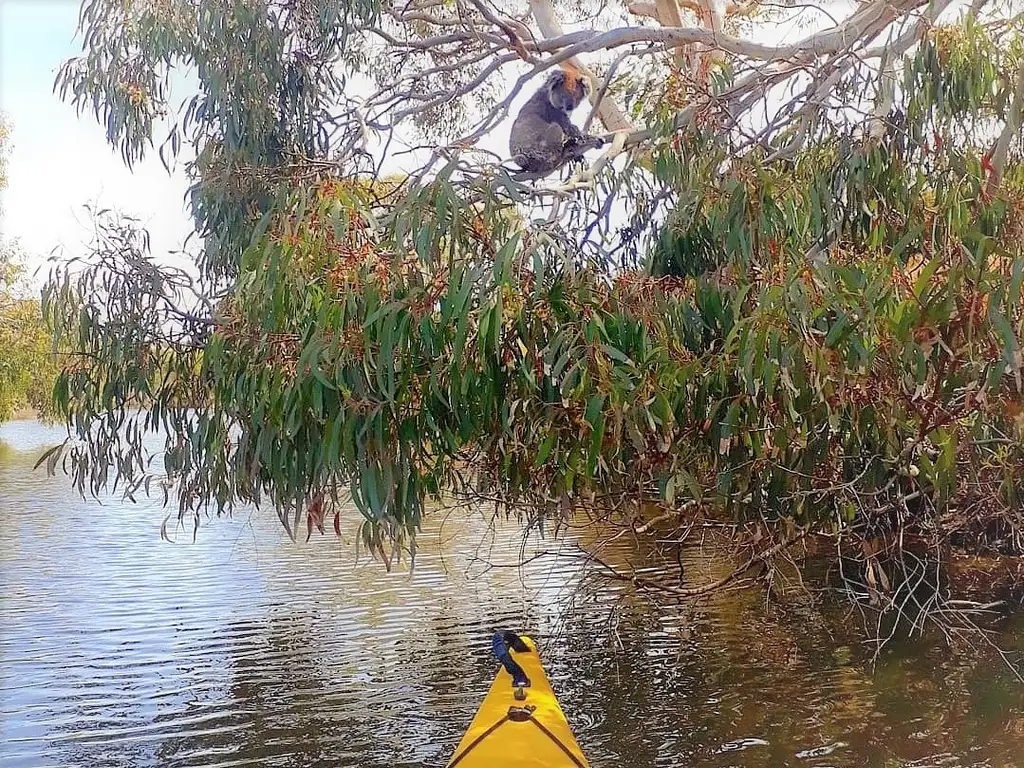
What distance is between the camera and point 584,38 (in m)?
4.41

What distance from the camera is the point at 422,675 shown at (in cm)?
484

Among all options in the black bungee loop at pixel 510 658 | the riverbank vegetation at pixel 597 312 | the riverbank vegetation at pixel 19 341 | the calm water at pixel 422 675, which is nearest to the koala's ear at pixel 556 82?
the riverbank vegetation at pixel 597 312

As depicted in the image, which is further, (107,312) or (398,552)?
(107,312)

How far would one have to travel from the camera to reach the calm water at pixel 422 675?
3889mm

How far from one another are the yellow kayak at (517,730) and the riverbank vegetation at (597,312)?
1.40ft

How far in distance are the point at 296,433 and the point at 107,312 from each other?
120 cm

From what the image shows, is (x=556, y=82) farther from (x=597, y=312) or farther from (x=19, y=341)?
(x=19, y=341)

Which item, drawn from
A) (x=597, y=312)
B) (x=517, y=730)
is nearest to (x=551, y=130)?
(x=597, y=312)

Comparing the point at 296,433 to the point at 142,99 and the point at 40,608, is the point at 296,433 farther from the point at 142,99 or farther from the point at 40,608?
the point at 40,608

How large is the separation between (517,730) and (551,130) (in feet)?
9.38

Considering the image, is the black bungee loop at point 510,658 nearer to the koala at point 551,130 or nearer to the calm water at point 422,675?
the calm water at point 422,675

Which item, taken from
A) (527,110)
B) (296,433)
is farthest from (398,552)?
(527,110)

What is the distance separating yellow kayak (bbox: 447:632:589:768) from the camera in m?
2.03

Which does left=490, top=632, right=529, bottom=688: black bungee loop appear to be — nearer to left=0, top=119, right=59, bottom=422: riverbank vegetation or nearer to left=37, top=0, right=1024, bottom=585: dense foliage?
left=37, top=0, right=1024, bottom=585: dense foliage
